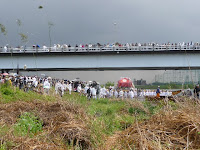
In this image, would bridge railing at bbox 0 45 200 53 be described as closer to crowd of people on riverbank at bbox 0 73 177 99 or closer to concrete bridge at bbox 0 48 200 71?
concrete bridge at bbox 0 48 200 71

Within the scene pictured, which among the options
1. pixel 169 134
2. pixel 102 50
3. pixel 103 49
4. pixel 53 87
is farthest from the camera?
pixel 103 49

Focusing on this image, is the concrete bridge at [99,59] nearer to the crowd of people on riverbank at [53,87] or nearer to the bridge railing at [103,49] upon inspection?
the bridge railing at [103,49]

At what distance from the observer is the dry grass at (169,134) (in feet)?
12.6

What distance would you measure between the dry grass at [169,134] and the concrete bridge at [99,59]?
36300 millimetres

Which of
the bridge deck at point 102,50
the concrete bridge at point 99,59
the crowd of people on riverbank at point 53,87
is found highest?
the bridge deck at point 102,50

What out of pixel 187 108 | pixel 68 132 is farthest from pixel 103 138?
pixel 187 108

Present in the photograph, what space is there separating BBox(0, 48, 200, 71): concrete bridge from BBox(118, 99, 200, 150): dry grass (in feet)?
119

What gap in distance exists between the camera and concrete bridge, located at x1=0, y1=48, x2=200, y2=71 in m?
40.2

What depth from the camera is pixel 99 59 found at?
41875 mm

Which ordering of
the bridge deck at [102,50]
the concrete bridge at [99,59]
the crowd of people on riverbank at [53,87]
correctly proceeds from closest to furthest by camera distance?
1. the crowd of people on riverbank at [53,87]
2. the bridge deck at [102,50]
3. the concrete bridge at [99,59]

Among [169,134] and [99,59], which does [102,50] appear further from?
[169,134]

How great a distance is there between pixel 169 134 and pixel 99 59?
124 feet

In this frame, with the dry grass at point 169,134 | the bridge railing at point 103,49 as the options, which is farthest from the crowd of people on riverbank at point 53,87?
the dry grass at point 169,134

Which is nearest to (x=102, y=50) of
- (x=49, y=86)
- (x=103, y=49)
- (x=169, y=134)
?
(x=103, y=49)
